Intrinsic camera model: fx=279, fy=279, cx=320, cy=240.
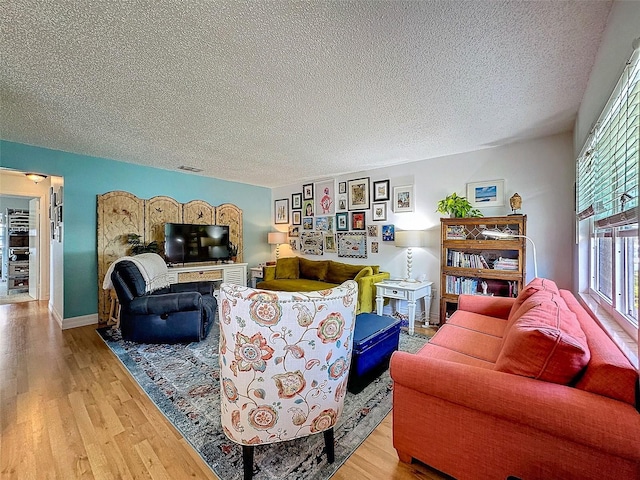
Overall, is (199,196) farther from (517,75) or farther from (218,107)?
(517,75)

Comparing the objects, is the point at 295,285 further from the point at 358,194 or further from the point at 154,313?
the point at 154,313

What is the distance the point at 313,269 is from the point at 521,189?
327 cm

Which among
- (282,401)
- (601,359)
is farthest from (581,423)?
(282,401)

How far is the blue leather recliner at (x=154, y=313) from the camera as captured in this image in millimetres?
3020

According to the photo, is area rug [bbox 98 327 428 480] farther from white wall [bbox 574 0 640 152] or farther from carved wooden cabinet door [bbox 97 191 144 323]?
white wall [bbox 574 0 640 152]

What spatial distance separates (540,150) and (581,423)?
3.20 m

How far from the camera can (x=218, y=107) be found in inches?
95.1

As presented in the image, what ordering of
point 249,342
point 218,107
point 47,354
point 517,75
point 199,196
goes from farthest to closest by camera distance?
1. point 199,196
2. point 47,354
3. point 218,107
4. point 517,75
5. point 249,342

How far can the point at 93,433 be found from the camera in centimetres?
172

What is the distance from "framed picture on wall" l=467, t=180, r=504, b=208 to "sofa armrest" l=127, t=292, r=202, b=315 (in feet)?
11.8

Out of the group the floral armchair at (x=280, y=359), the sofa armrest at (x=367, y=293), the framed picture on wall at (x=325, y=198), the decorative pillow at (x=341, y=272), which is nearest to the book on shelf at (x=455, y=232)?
the sofa armrest at (x=367, y=293)

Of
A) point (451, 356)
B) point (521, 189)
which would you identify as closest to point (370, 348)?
point (451, 356)

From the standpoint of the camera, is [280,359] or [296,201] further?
[296,201]

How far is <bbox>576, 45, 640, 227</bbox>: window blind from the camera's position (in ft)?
3.87
